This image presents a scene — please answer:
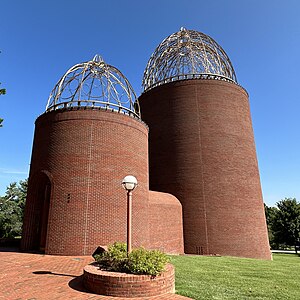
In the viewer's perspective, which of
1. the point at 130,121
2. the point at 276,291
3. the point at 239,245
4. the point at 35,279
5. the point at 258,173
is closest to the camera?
the point at 276,291

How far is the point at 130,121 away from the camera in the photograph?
14.7m

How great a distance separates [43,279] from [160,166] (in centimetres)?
1384

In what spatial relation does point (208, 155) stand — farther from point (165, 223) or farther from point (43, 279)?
point (43, 279)

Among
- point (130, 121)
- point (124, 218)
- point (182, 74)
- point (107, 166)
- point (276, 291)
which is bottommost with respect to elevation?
point (276, 291)

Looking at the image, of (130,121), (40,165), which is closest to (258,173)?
(130,121)

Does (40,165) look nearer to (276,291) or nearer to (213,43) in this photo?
(276,291)

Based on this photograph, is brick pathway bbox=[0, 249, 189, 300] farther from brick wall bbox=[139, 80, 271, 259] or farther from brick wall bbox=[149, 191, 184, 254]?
brick wall bbox=[139, 80, 271, 259]

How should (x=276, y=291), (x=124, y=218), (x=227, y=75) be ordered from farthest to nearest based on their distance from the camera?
(x=227, y=75) < (x=124, y=218) < (x=276, y=291)

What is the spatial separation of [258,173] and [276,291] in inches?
587

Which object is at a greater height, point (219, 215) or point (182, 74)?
point (182, 74)

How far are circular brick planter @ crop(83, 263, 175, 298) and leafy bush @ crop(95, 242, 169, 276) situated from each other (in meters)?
0.19

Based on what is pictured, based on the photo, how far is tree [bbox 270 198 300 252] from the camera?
31.6 meters

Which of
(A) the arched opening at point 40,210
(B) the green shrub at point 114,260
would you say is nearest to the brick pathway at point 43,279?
(B) the green shrub at point 114,260

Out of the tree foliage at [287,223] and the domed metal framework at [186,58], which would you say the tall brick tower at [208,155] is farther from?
the tree foliage at [287,223]
